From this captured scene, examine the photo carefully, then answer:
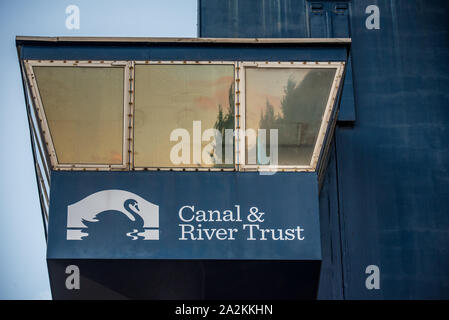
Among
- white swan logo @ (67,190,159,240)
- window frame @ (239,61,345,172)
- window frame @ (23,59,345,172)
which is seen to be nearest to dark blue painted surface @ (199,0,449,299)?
window frame @ (239,61,345,172)

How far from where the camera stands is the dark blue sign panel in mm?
14727

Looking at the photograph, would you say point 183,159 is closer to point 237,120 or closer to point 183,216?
point 183,216

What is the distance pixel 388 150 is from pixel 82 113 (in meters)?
7.66

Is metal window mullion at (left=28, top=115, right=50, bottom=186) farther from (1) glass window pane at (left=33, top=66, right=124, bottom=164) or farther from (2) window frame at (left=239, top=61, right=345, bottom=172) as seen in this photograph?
(2) window frame at (left=239, top=61, right=345, bottom=172)

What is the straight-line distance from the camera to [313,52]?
51.2ft

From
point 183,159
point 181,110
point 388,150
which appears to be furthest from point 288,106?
point 388,150

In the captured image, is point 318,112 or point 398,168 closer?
point 318,112

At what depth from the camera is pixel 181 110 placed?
607 inches

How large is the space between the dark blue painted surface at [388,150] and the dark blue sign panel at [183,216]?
11.4 feet

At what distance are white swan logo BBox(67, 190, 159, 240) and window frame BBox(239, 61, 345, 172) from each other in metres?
2.08
